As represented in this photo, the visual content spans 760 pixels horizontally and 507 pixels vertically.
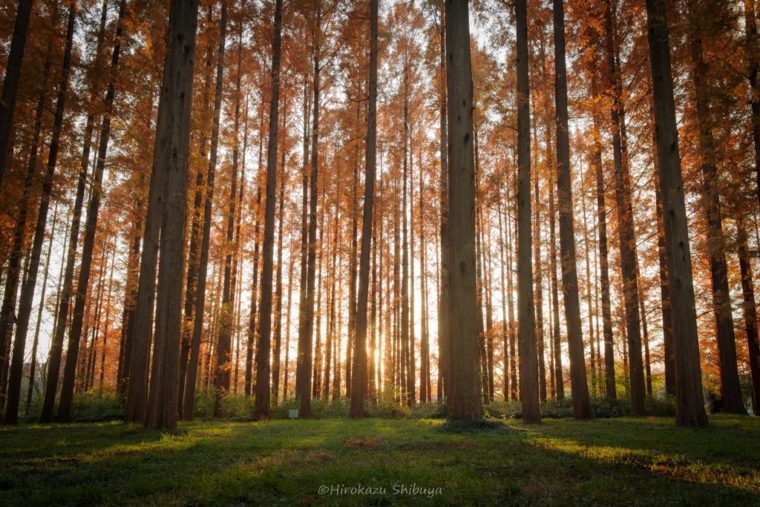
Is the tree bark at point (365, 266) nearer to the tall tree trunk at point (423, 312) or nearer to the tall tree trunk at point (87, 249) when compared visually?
the tall tree trunk at point (423, 312)

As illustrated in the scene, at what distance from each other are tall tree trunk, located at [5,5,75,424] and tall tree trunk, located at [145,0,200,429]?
5151 millimetres

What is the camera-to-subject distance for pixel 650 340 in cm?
2181

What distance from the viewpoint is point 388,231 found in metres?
23.3

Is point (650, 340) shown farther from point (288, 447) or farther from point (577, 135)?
point (288, 447)

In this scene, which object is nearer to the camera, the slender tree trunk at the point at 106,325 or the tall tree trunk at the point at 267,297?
the tall tree trunk at the point at 267,297

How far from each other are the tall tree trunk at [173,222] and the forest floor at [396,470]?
1327 mm

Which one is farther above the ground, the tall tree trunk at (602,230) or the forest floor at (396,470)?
the tall tree trunk at (602,230)

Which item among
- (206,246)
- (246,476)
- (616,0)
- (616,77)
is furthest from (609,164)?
(246,476)

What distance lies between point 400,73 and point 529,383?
49.8ft

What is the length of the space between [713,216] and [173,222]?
13193 millimetres

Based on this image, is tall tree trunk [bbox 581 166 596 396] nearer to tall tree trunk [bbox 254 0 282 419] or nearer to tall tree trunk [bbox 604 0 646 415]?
tall tree trunk [bbox 604 0 646 415]

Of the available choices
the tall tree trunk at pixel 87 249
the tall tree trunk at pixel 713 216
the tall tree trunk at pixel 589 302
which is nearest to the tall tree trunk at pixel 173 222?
the tall tree trunk at pixel 87 249

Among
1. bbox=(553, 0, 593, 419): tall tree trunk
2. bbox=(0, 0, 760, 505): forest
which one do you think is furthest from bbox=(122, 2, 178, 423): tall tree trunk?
bbox=(553, 0, 593, 419): tall tree trunk

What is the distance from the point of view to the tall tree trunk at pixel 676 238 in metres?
8.40
